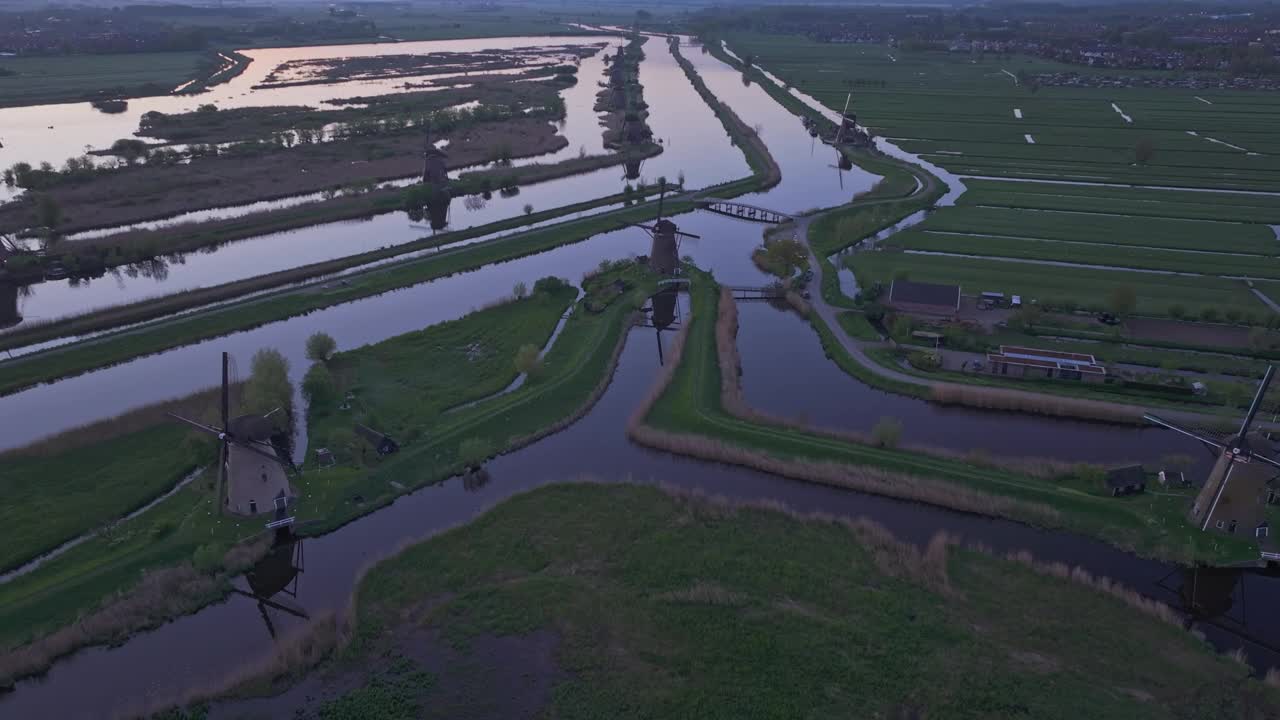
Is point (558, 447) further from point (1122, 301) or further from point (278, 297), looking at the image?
point (1122, 301)

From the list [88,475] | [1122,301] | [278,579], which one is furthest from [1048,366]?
[88,475]

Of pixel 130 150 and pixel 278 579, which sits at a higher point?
pixel 130 150

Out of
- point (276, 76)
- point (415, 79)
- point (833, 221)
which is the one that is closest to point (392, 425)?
point (833, 221)

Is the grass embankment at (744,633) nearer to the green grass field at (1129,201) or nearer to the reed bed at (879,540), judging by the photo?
the reed bed at (879,540)

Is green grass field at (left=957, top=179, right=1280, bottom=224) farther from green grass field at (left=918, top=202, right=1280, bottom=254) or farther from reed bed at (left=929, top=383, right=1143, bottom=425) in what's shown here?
reed bed at (left=929, top=383, right=1143, bottom=425)

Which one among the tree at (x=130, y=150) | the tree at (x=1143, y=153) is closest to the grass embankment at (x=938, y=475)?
the tree at (x=1143, y=153)

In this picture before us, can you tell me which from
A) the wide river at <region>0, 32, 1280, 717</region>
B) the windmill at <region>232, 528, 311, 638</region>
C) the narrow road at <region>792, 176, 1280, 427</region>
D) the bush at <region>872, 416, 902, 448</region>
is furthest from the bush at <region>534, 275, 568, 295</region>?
the windmill at <region>232, 528, 311, 638</region>
